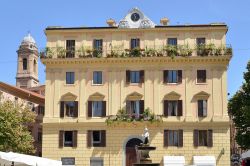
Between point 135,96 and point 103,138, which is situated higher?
point 135,96

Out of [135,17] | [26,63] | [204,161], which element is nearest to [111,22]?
[135,17]

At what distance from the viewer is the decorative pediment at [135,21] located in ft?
186

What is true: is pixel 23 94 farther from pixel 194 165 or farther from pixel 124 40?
pixel 194 165

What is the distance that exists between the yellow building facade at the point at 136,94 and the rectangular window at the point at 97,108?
10 centimetres

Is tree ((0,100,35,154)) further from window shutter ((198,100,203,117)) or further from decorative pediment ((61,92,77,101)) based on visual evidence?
window shutter ((198,100,203,117))

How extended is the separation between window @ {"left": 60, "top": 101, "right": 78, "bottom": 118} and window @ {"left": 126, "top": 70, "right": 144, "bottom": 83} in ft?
19.4

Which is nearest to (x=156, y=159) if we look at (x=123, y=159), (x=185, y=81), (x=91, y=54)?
(x=123, y=159)

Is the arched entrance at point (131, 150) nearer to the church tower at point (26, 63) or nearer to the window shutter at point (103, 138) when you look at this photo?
the window shutter at point (103, 138)

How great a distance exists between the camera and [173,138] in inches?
2143

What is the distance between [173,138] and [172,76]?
6.28 meters

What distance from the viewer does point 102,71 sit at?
2211 inches

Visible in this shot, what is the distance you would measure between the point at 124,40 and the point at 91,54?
3.73 m

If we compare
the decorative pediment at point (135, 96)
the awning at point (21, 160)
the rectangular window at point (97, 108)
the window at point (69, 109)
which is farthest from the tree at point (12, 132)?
the awning at point (21, 160)

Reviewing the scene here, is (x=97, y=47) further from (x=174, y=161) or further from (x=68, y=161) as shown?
(x=174, y=161)
